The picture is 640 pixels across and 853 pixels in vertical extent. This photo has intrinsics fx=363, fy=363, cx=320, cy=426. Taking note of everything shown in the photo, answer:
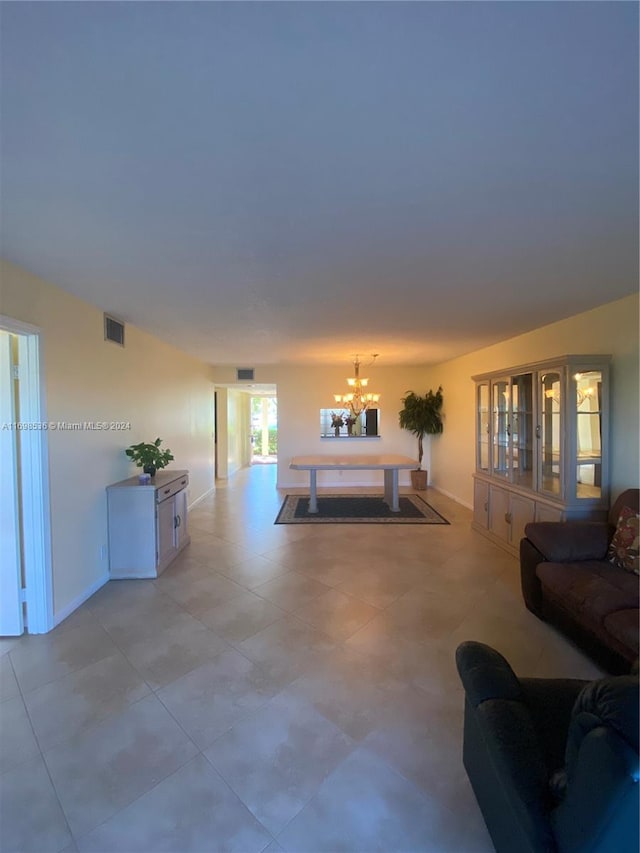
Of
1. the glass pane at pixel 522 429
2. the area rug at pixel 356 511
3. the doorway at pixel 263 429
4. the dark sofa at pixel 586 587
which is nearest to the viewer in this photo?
the dark sofa at pixel 586 587

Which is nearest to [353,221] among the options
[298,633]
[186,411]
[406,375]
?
[298,633]

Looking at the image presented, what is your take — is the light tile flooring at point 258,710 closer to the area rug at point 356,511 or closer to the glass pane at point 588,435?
the glass pane at point 588,435

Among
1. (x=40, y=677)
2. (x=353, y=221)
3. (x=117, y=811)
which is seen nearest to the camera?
(x=117, y=811)

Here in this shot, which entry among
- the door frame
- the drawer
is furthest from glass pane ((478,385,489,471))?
the door frame

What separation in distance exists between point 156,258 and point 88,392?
A: 60.3 inches

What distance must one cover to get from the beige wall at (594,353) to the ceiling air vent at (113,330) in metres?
4.54

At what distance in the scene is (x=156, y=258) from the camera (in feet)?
7.36

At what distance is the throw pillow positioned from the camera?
246 cm

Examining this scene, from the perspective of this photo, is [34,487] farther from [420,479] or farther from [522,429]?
[420,479]

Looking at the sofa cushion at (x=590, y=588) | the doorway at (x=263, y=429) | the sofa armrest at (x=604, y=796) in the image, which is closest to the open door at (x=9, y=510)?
the sofa armrest at (x=604, y=796)

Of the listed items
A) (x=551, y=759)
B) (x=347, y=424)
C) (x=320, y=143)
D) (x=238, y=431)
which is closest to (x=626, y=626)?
(x=551, y=759)

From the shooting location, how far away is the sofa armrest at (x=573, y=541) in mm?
2652

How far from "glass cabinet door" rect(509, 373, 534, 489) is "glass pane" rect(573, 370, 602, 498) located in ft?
1.93

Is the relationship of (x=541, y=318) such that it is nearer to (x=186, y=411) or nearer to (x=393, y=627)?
(x=393, y=627)
